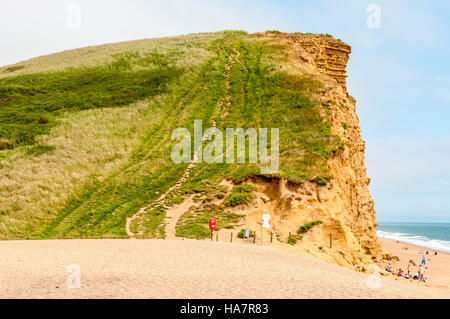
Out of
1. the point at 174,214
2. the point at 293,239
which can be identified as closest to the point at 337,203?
the point at 293,239

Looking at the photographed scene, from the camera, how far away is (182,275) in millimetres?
12609

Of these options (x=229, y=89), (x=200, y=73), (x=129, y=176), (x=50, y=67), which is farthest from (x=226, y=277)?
(x=50, y=67)

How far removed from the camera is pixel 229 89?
152ft

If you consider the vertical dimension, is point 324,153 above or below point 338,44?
below

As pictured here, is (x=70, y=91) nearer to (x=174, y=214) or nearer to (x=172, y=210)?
(x=172, y=210)

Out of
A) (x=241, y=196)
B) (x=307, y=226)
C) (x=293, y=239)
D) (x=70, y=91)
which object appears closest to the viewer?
(x=293, y=239)

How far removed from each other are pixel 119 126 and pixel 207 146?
33.5 feet

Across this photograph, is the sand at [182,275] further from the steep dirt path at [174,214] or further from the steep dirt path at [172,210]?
the steep dirt path at [172,210]

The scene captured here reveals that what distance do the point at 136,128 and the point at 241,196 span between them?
56.4 feet

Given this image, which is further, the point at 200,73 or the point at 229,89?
the point at 200,73

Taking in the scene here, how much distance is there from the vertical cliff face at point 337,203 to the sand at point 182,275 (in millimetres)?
5423

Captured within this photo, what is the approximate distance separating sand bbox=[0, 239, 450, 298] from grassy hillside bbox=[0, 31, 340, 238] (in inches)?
242

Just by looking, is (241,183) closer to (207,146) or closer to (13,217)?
(207,146)

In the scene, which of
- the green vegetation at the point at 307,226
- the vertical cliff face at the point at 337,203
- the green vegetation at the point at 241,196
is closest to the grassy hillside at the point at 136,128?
the green vegetation at the point at 241,196
